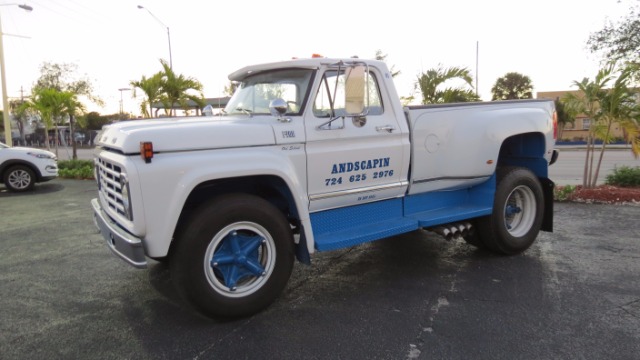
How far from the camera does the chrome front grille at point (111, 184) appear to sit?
3451 millimetres

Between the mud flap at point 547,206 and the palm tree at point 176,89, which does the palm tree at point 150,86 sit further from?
the mud flap at point 547,206

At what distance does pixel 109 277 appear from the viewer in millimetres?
4617

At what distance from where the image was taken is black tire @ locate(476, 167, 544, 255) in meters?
5.02

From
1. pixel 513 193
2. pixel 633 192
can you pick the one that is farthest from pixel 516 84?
pixel 513 193

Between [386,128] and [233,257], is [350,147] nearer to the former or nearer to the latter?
[386,128]

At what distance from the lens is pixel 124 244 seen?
10.6ft

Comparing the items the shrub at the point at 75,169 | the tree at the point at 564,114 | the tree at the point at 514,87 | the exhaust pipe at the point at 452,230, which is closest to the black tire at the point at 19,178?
the shrub at the point at 75,169

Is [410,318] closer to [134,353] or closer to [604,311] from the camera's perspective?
[604,311]

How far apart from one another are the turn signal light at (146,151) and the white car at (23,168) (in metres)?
10.1

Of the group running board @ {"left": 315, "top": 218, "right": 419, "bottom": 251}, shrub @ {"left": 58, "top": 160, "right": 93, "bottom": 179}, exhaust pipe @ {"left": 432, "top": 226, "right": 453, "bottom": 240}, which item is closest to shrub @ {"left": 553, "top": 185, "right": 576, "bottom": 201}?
exhaust pipe @ {"left": 432, "top": 226, "right": 453, "bottom": 240}

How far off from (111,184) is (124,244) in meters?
0.68

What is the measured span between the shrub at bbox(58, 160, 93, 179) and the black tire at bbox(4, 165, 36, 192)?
2.32 metres

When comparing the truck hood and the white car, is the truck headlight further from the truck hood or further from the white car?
the white car

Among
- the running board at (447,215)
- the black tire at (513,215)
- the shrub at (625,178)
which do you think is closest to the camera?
the running board at (447,215)
